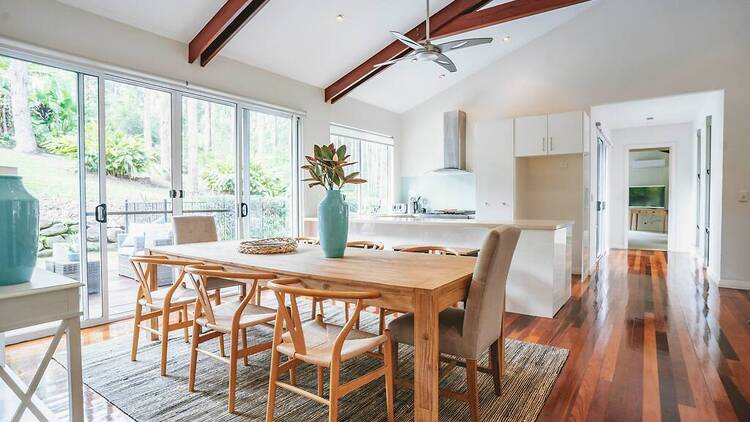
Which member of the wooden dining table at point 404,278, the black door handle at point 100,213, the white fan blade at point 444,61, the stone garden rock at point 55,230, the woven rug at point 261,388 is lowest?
the woven rug at point 261,388

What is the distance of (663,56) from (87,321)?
6867 mm

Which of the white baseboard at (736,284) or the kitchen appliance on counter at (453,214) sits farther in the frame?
the kitchen appliance on counter at (453,214)

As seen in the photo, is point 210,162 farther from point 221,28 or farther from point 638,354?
point 638,354

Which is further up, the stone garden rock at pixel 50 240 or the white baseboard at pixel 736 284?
the stone garden rock at pixel 50 240

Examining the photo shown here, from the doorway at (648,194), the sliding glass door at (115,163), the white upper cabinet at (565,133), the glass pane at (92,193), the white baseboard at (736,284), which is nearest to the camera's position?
the sliding glass door at (115,163)

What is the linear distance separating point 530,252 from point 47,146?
4075 millimetres

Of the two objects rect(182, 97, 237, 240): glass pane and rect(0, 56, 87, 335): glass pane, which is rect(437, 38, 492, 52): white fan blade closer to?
rect(182, 97, 237, 240): glass pane

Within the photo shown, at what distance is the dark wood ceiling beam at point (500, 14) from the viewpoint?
4336 millimetres

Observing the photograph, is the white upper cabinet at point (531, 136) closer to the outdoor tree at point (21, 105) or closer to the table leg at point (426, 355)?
the table leg at point (426, 355)

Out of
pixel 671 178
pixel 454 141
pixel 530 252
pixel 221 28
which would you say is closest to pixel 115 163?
pixel 221 28

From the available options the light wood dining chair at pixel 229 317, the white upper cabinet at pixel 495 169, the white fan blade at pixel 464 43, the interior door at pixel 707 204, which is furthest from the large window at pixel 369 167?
the interior door at pixel 707 204

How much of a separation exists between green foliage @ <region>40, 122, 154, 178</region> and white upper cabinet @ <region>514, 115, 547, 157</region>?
4393 mm

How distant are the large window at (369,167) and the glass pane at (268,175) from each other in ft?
3.24

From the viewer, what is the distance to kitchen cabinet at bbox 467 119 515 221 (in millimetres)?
5441
